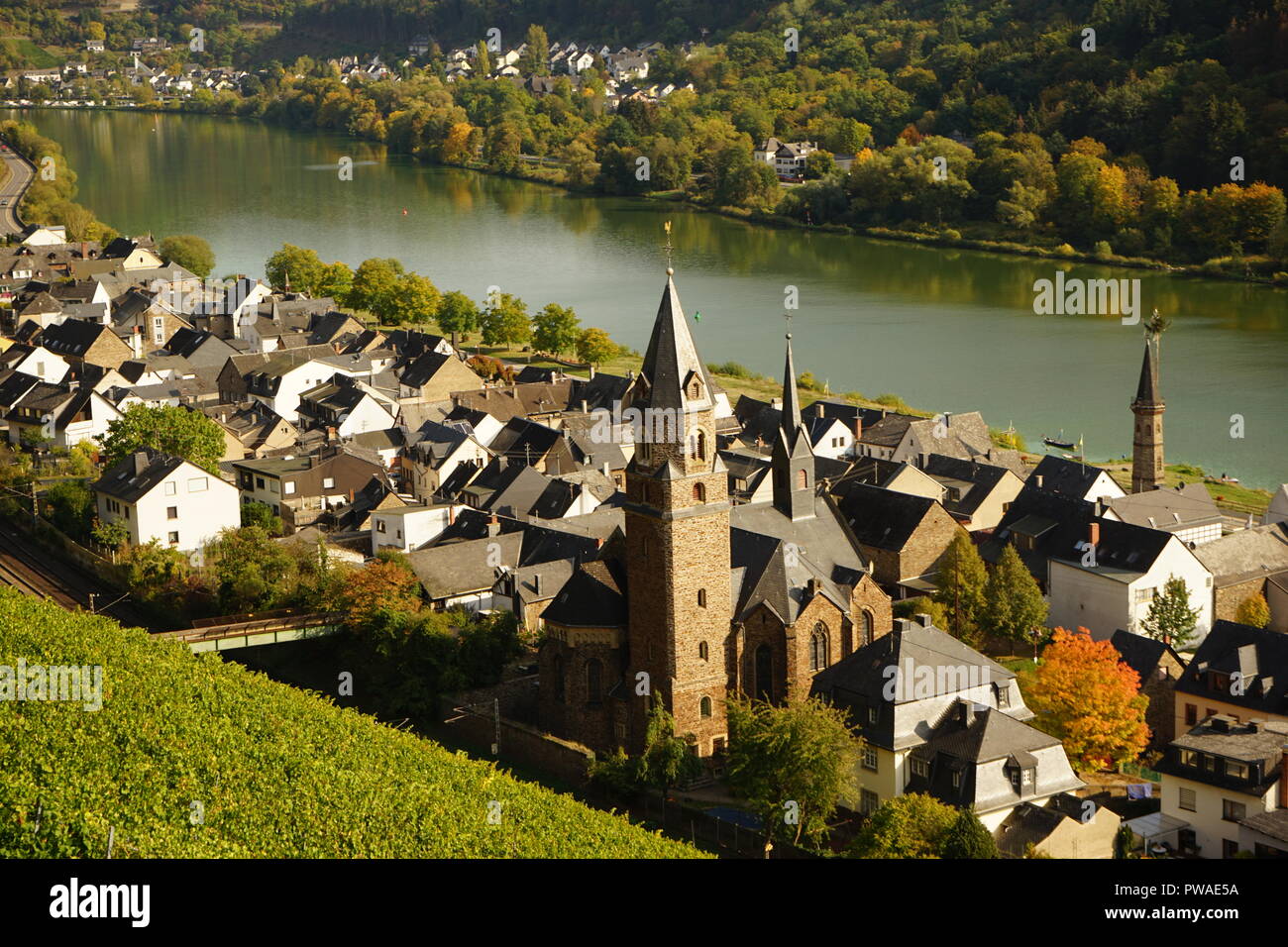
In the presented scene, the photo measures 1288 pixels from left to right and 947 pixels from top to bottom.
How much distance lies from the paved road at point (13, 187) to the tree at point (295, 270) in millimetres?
16518

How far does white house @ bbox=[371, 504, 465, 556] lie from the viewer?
102 feet

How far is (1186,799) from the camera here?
65.5 feet

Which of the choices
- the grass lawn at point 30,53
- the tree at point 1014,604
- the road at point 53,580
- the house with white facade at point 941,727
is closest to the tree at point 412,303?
the road at point 53,580

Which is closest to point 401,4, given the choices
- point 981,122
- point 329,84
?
point 329,84

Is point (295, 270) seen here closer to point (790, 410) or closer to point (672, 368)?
point (790, 410)

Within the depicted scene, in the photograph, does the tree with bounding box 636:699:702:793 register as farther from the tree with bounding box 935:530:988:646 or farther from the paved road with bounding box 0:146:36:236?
the paved road with bounding box 0:146:36:236

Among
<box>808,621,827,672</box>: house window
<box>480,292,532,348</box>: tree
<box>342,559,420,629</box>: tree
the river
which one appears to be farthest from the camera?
<box>480,292,532,348</box>: tree

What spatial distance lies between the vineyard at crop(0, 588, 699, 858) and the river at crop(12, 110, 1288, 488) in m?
24.8

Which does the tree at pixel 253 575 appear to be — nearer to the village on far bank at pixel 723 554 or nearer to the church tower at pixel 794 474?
the village on far bank at pixel 723 554

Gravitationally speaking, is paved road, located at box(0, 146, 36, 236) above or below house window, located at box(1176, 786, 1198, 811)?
above

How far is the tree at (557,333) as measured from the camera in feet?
172

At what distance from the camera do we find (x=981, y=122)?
8650 cm

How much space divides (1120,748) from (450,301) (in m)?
36.9

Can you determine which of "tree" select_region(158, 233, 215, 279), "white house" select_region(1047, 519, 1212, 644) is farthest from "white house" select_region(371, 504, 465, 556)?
"tree" select_region(158, 233, 215, 279)
